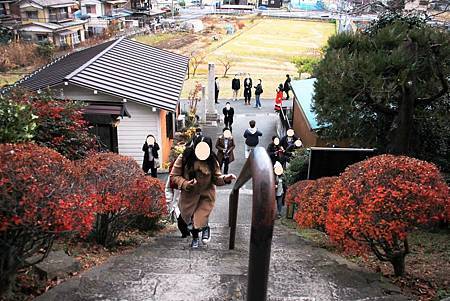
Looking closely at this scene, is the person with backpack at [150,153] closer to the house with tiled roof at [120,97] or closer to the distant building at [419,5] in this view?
the house with tiled roof at [120,97]

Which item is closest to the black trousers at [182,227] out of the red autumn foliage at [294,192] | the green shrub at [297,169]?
the red autumn foliage at [294,192]

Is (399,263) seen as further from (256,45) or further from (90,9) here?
(90,9)

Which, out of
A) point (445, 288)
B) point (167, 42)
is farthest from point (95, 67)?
point (167, 42)

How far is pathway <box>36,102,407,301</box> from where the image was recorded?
4109 millimetres

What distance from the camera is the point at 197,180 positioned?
5.60 m

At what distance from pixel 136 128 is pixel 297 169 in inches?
210

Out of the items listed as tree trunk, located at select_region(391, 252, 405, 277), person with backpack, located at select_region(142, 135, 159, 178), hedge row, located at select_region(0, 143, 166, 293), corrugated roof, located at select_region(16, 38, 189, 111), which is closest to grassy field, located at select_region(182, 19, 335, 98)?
corrugated roof, located at select_region(16, 38, 189, 111)

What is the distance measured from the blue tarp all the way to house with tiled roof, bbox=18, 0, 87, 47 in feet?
118

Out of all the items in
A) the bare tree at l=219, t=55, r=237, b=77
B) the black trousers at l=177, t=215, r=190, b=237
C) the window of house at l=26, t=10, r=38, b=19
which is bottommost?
the bare tree at l=219, t=55, r=237, b=77

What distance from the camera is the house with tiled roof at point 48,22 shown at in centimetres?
4572

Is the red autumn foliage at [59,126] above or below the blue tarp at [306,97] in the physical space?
above

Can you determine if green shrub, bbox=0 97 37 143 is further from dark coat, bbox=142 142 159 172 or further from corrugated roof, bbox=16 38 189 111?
corrugated roof, bbox=16 38 189 111

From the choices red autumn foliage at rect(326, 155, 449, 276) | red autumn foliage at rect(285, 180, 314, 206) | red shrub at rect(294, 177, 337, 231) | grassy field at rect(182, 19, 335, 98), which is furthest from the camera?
grassy field at rect(182, 19, 335, 98)

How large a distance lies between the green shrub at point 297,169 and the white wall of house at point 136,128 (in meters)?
4.40
